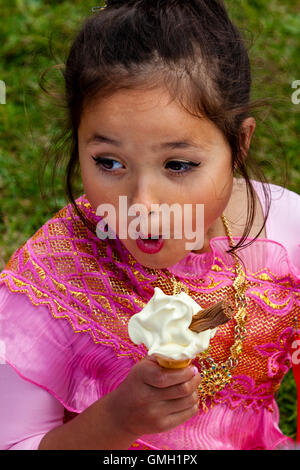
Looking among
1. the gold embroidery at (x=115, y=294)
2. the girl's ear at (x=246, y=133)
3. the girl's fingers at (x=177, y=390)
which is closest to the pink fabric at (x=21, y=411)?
the gold embroidery at (x=115, y=294)

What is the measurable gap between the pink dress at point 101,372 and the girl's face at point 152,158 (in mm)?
246

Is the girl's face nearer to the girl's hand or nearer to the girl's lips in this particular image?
the girl's lips

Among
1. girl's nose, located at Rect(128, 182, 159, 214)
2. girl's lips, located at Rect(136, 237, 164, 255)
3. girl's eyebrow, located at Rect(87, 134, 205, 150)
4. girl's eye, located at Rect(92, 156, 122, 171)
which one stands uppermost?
girl's eyebrow, located at Rect(87, 134, 205, 150)

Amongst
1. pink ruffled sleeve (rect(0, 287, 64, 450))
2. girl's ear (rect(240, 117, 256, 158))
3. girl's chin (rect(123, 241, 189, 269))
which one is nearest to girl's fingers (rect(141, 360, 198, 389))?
girl's chin (rect(123, 241, 189, 269))

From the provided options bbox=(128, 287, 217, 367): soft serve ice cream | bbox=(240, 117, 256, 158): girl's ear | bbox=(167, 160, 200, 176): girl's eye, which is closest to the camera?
bbox=(128, 287, 217, 367): soft serve ice cream

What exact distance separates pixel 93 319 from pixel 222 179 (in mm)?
367

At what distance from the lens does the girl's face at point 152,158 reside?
3.35ft

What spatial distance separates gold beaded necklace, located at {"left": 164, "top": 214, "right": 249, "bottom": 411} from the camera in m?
1.32

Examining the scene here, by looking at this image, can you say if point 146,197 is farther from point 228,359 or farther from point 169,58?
point 228,359

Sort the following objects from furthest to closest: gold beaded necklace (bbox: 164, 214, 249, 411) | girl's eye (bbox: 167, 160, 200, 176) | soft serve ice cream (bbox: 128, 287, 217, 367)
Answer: gold beaded necklace (bbox: 164, 214, 249, 411), girl's eye (bbox: 167, 160, 200, 176), soft serve ice cream (bbox: 128, 287, 217, 367)

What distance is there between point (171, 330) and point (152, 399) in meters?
0.18

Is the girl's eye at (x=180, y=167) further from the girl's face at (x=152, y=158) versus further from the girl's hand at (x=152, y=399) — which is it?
the girl's hand at (x=152, y=399)
